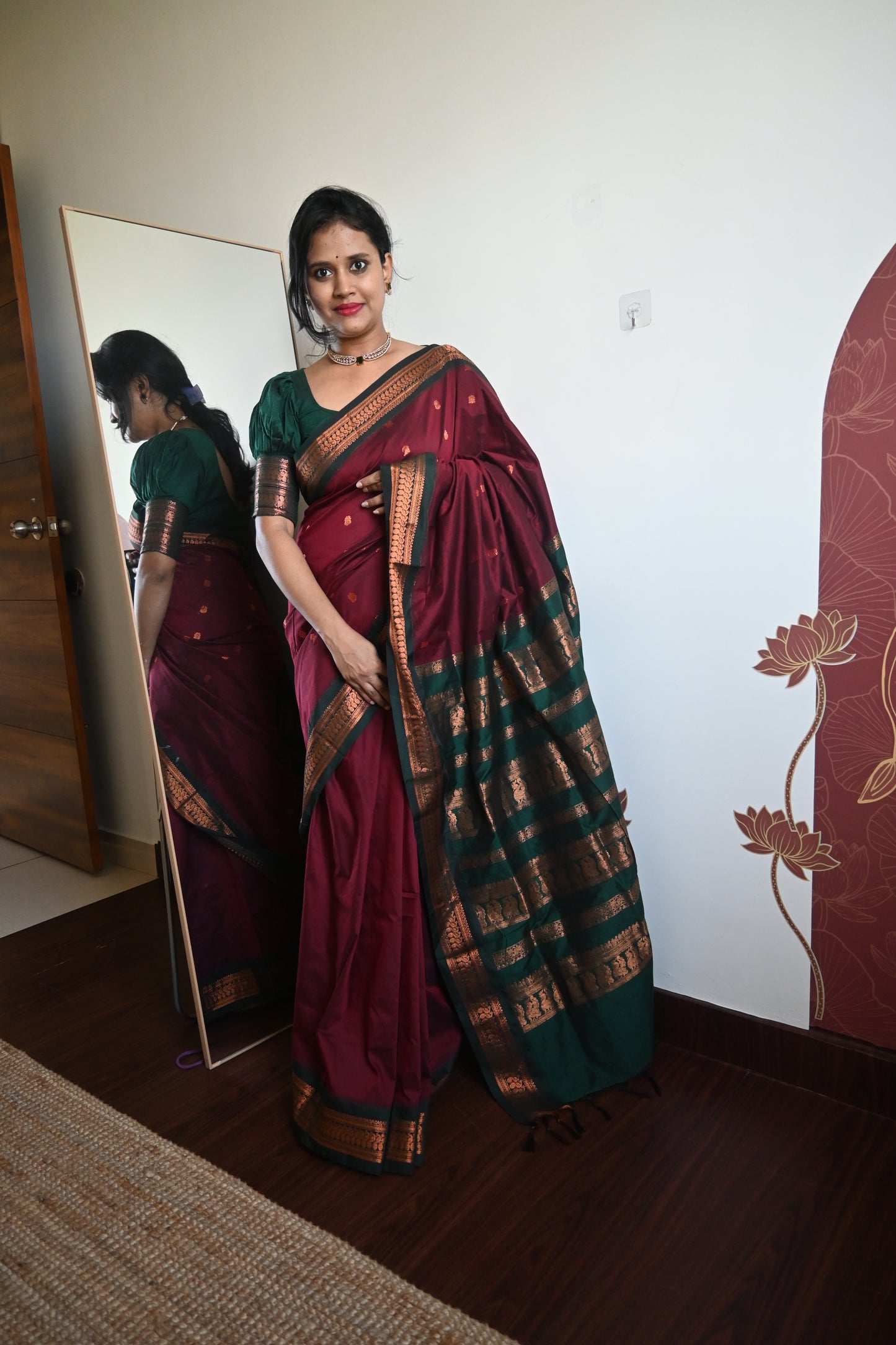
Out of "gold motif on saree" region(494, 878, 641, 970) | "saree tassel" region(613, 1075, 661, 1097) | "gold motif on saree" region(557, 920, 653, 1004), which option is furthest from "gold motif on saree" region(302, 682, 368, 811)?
"saree tassel" region(613, 1075, 661, 1097)

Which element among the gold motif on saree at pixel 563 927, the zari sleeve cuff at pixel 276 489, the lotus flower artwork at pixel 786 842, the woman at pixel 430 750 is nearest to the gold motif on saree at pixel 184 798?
the woman at pixel 430 750

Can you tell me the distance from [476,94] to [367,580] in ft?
3.17

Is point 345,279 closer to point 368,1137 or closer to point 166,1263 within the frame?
point 368,1137

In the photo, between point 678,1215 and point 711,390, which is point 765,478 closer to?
point 711,390

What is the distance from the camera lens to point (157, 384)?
171cm

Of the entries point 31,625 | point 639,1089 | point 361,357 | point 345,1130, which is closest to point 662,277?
point 361,357

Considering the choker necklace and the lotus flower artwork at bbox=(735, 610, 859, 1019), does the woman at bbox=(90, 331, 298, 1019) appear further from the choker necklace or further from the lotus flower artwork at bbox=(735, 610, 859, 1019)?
the lotus flower artwork at bbox=(735, 610, 859, 1019)

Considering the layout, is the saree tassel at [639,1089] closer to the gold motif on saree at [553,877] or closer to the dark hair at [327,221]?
the gold motif on saree at [553,877]

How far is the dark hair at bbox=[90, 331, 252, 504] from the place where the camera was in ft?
5.42

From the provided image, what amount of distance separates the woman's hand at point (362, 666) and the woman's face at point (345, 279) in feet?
1.81

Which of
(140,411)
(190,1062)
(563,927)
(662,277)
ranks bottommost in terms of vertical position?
(190,1062)

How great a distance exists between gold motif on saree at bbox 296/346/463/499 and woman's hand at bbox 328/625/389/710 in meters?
0.30

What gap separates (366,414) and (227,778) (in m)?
0.80

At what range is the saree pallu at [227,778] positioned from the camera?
1.76 metres
